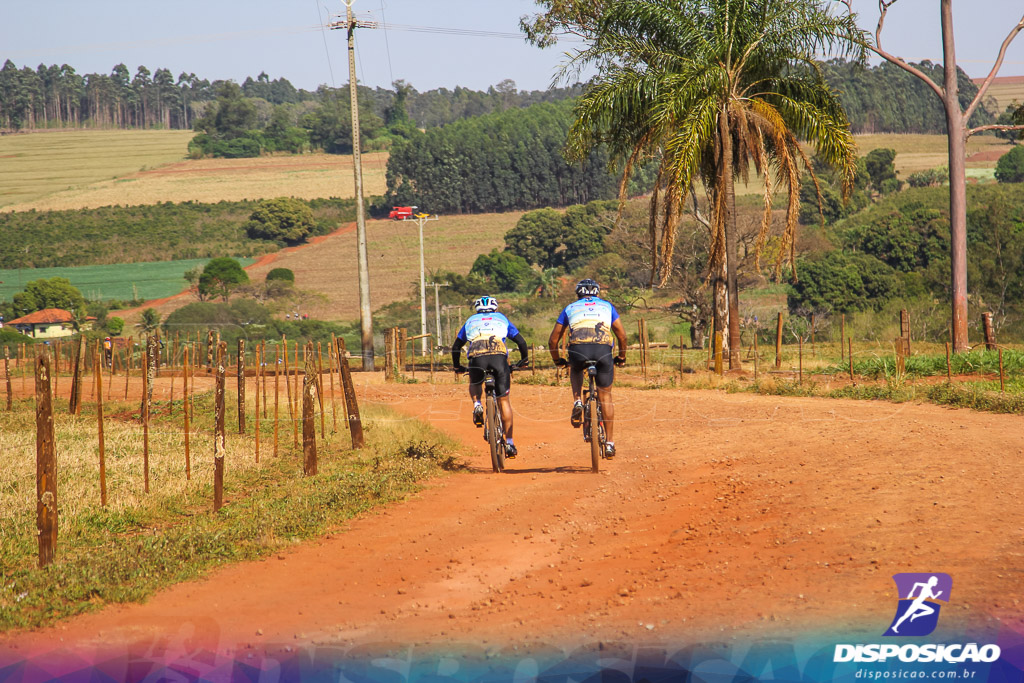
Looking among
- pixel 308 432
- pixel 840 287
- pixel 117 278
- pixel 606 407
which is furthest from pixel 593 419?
pixel 117 278

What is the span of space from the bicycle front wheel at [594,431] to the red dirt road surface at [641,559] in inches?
9.1

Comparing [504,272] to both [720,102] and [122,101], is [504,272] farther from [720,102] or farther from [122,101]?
[122,101]

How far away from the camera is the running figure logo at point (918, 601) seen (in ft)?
16.6

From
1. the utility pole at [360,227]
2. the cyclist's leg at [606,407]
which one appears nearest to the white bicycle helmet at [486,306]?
the cyclist's leg at [606,407]

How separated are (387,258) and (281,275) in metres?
11.7

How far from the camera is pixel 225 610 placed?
6.30 m

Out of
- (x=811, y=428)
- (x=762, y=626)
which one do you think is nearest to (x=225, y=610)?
(x=762, y=626)

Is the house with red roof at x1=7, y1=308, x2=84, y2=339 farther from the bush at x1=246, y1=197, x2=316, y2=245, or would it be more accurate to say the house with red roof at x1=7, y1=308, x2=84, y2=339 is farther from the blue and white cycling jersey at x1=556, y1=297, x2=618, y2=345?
the blue and white cycling jersey at x1=556, y1=297, x2=618, y2=345

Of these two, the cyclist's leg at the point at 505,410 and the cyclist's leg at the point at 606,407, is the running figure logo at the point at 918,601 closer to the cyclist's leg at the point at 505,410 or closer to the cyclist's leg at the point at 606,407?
the cyclist's leg at the point at 606,407

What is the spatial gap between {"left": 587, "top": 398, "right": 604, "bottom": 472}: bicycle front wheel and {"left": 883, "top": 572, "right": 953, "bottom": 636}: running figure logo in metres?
4.51

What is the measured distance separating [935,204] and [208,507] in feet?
222

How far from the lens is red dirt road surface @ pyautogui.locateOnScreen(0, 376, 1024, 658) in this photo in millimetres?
5500

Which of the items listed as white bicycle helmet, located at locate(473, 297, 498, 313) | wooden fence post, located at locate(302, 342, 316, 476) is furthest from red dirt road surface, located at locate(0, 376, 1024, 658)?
white bicycle helmet, located at locate(473, 297, 498, 313)

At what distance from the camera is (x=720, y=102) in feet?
70.3
